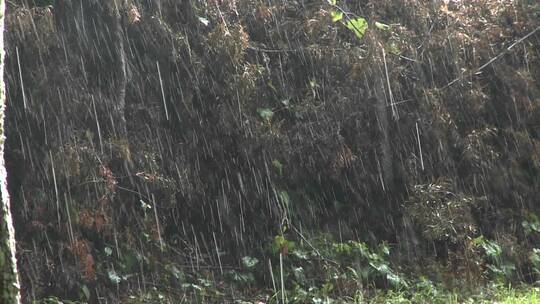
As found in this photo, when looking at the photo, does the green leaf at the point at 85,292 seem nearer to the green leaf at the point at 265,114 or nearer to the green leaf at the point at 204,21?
the green leaf at the point at 265,114

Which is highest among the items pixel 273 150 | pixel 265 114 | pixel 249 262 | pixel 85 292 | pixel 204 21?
pixel 204 21

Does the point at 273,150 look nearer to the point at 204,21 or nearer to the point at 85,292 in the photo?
the point at 204,21

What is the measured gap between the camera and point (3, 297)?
239cm

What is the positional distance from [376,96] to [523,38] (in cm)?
270

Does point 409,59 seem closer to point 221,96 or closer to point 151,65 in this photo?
point 221,96

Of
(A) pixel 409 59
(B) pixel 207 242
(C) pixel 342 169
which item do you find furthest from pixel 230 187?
(A) pixel 409 59

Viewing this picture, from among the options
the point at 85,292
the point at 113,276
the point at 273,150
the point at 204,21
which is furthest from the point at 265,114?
the point at 85,292

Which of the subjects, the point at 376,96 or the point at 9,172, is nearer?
the point at 9,172

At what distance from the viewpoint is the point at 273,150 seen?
917 centimetres

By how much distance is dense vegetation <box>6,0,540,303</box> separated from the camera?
755 cm

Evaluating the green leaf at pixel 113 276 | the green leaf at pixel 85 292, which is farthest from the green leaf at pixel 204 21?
the green leaf at pixel 85 292

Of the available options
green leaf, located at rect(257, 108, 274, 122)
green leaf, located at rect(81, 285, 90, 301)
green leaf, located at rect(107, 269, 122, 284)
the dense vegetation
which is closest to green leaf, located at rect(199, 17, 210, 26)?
the dense vegetation

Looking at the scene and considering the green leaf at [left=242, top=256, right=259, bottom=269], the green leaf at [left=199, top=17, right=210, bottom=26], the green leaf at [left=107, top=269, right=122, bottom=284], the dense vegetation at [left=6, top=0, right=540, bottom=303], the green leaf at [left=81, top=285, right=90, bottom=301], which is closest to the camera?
the green leaf at [left=81, top=285, right=90, bottom=301]

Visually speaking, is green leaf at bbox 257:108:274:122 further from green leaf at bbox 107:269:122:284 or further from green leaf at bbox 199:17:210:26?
green leaf at bbox 107:269:122:284
